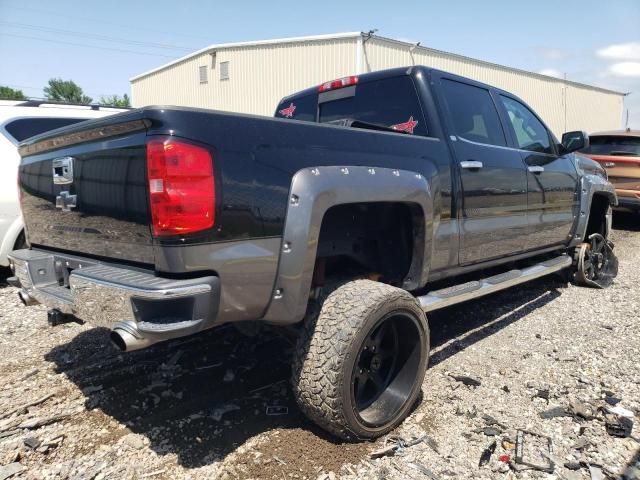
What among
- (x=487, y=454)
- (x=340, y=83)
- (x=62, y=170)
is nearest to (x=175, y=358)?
(x=62, y=170)

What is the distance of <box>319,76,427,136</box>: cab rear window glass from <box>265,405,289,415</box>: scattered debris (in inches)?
76.8

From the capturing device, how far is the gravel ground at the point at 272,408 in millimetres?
2348

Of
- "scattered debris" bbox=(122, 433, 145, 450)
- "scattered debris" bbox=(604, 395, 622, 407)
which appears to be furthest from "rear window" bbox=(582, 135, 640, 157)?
"scattered debris" bbox=(122, 433, 145, 450)

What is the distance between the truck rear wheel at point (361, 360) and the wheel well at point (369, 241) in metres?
0.28

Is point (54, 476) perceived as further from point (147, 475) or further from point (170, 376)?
point (170, 376)

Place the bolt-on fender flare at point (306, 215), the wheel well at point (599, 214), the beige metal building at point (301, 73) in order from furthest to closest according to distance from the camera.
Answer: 1. the beige metal building at point (301, 73)
2. the wheel well at point (599, 214)
3. the bolt-on fender flare at point (306, 215)

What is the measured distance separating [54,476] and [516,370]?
2.84 metres

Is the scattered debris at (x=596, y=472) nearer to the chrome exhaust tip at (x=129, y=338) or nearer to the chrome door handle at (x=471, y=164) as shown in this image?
the chrome door handle at (x=471, y=164)

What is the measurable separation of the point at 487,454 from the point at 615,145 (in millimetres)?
8634

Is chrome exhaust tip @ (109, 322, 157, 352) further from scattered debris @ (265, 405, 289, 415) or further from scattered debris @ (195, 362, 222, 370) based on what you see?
scattered debris @ (195, 362, 222, 370)

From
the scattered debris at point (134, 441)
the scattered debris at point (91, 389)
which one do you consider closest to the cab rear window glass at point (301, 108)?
the scattered debris at point (91, 389)

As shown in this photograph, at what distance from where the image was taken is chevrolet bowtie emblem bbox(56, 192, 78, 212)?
2.50 meters

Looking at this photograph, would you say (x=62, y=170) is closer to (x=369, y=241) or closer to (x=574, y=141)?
(x=369, y=241)

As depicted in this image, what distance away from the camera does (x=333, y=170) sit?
92.3 inches
